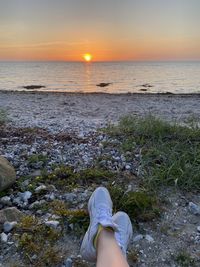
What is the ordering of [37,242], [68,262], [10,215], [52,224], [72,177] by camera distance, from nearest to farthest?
1. [68,262]
2. [37,242]
3. [52,224]
4. [10,215]
5. [72,177]

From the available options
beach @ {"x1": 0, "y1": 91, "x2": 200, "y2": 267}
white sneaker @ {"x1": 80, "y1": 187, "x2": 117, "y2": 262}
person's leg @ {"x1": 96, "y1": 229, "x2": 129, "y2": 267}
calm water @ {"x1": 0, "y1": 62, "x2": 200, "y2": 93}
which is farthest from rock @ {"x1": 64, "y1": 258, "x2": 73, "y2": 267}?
calm water @ {"x1": 0, "y1": 62, "x2": 200, "y2": 93}

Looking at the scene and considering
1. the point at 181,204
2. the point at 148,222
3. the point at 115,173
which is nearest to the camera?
the point at 148,222

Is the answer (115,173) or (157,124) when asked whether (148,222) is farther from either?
(157,124)

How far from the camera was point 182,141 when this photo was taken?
17.9 feet

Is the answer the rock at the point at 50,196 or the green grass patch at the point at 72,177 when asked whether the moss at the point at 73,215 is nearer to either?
the rock at the point at 50,196

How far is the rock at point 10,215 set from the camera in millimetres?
3305

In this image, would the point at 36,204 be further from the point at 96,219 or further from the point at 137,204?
the point at 137,204

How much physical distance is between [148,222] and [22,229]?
1405 mm

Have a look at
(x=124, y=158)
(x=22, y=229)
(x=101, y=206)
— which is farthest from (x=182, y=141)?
(x=22, y=229)

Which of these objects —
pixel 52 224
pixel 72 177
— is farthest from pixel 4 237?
pixel 72 177

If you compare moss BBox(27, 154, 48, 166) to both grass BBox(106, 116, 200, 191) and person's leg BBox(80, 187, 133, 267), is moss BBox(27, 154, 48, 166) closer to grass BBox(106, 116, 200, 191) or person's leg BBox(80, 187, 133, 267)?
grass BBox(106, 116, 200, 191)

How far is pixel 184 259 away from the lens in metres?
2.86

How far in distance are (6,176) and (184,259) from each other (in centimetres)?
240

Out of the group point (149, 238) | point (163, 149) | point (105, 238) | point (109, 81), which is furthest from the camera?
point (109, 81)
